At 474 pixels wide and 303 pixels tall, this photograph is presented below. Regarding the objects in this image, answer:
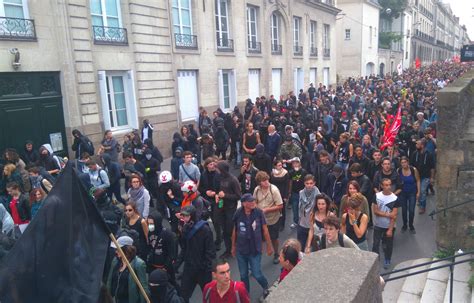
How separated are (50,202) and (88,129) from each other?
985 centimetres

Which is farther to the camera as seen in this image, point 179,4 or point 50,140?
point 179,4

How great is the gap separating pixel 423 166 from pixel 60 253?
7472 mm

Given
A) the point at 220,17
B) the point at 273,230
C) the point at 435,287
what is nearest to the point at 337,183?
the point at 273,230

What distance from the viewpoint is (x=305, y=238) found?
241 inches

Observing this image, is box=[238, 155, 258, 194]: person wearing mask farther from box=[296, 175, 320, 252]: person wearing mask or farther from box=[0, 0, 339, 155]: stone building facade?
box=[0, 0, 339, 155]: stone building facade

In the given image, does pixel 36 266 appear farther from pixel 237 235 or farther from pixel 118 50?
pixel 118 50

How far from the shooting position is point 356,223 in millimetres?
5387

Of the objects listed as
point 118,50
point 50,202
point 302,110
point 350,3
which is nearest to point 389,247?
point 50,202

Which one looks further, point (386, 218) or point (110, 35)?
point (110, 35)

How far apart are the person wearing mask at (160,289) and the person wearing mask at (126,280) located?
227mm

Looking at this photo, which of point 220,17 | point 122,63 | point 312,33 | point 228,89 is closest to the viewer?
point 122,63

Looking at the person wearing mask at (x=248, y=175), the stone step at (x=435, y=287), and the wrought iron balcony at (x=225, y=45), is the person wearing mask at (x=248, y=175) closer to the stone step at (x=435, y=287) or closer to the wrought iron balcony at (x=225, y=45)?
the stone step at (x=435, y=287)

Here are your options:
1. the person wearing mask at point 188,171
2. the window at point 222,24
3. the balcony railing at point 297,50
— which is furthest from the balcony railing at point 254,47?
the person wearing mask at point 188,171

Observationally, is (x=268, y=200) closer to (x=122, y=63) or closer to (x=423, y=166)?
(x=423, y=166)
